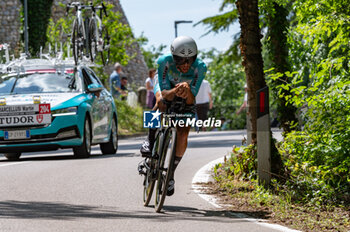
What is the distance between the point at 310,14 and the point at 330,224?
14.5ft

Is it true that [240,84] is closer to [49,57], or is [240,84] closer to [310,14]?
[49,57]

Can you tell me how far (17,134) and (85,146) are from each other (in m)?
1.41

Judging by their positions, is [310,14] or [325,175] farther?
[310,14]

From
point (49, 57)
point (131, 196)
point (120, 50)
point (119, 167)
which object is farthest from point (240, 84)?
point (131, 196)

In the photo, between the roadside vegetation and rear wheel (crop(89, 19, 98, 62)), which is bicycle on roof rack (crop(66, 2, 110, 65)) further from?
the roadside vegetation

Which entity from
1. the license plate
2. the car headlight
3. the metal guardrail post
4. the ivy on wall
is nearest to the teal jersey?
the metal guardrail post

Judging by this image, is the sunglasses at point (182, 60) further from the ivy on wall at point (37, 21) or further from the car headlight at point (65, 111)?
the ivy on wall at point (37, 21)

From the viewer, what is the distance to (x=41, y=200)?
9281 millimetres

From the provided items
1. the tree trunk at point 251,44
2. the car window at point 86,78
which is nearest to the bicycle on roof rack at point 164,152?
the tree trunk at point 251,44

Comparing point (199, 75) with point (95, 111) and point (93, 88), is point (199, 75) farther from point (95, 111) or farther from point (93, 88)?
point (95, 111)

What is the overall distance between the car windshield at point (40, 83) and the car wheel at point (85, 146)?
81 cm

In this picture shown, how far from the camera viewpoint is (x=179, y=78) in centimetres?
858

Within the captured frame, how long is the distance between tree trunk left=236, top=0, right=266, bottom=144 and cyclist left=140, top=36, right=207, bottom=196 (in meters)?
1.78

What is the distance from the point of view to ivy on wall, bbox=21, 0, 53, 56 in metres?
33.9
